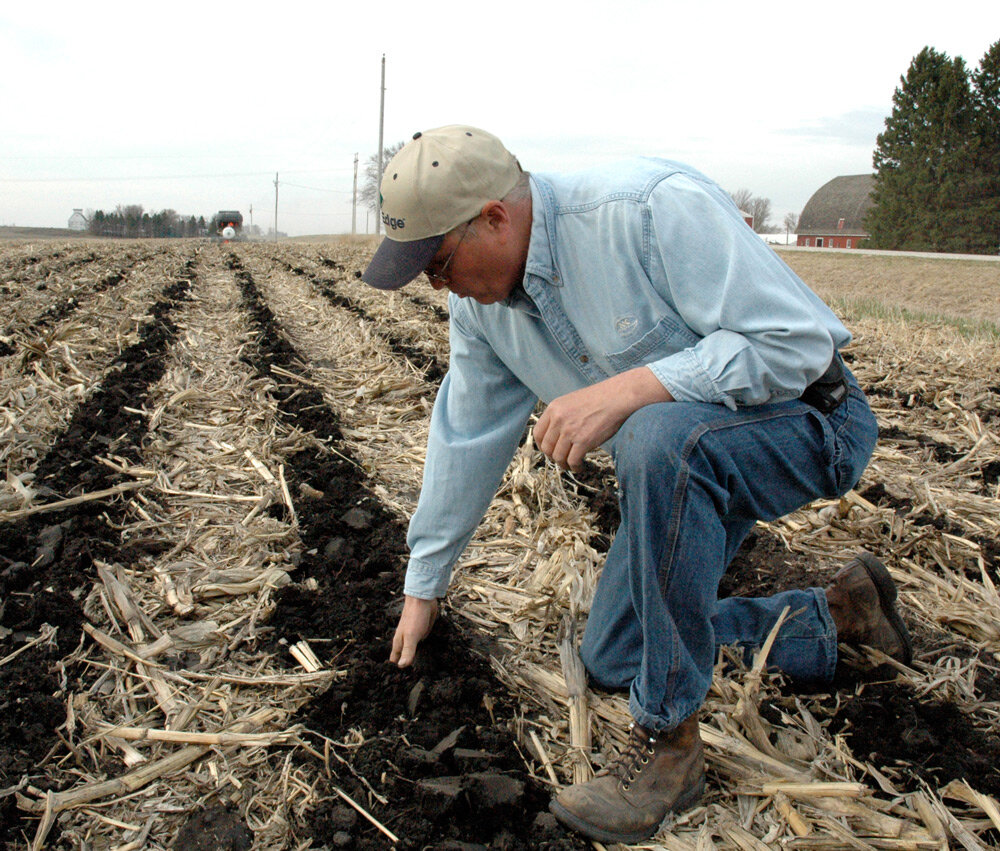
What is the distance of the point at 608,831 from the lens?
1.81m

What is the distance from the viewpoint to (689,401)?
1.79 meters

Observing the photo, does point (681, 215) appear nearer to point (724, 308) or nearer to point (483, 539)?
point (724, 308)

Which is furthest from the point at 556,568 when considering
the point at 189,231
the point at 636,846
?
the point at 189,231

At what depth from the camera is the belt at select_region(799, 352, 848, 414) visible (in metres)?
1.99

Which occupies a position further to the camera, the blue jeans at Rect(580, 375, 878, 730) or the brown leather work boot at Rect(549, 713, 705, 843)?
the brown leather work boot at Rect(549, 713, 705, 843)

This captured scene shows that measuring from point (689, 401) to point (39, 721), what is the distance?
190cm

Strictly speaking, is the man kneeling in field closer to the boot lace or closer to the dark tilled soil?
the boot lace

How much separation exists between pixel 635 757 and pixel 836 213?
2517 inches

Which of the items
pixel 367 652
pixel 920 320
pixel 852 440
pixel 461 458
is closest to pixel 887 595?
pixel 852 440

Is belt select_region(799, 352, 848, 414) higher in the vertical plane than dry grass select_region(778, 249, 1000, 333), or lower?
higher

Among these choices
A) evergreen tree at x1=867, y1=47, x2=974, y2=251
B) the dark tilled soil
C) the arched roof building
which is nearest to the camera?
the dark tilled soil

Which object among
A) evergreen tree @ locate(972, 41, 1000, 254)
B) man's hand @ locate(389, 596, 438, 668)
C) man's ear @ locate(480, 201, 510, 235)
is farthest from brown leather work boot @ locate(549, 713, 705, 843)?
evergreen tree @ locate(972, 41, 1000, 254)

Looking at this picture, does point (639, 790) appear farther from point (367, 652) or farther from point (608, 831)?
point (367, 652)

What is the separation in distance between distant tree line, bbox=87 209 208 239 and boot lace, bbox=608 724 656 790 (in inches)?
2570
